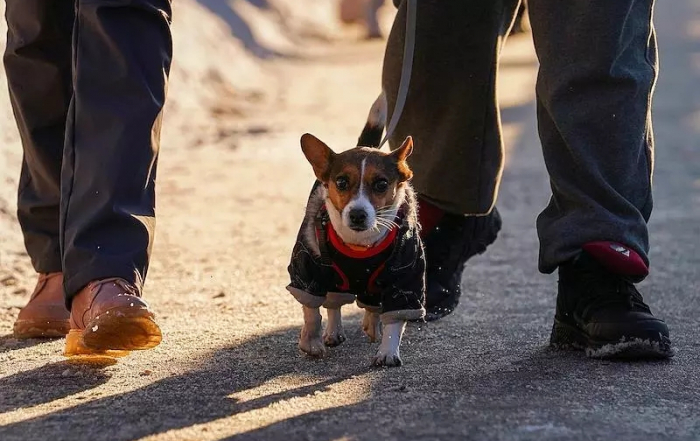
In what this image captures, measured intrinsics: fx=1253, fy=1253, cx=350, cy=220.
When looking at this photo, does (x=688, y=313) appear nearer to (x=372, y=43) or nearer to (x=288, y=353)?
(x=288, y=353)

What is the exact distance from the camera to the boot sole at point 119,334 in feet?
10.4

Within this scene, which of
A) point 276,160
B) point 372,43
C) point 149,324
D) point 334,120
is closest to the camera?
point 149,324

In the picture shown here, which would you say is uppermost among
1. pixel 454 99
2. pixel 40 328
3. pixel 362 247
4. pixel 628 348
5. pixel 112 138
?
pixel 454 99

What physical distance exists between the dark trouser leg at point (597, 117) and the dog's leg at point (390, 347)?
484mm

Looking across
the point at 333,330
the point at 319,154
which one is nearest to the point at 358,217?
the point at 319,154

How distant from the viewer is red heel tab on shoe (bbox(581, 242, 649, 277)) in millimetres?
3400

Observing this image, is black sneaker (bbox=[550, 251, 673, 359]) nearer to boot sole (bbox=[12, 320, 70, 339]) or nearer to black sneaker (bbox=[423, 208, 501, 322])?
black sneaker (bbox=[423, 208, 501, 322])

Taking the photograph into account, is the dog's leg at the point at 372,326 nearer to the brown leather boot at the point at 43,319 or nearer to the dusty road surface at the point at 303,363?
the dusty road surface at the point at 303,363

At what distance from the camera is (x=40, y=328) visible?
376cm

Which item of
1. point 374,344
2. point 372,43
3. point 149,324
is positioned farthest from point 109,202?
point 372,43

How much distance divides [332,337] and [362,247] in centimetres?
40

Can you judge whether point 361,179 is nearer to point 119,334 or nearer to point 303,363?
point 303,363

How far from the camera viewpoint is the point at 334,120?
1095 centimetres

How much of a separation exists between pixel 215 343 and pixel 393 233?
0.63 m
